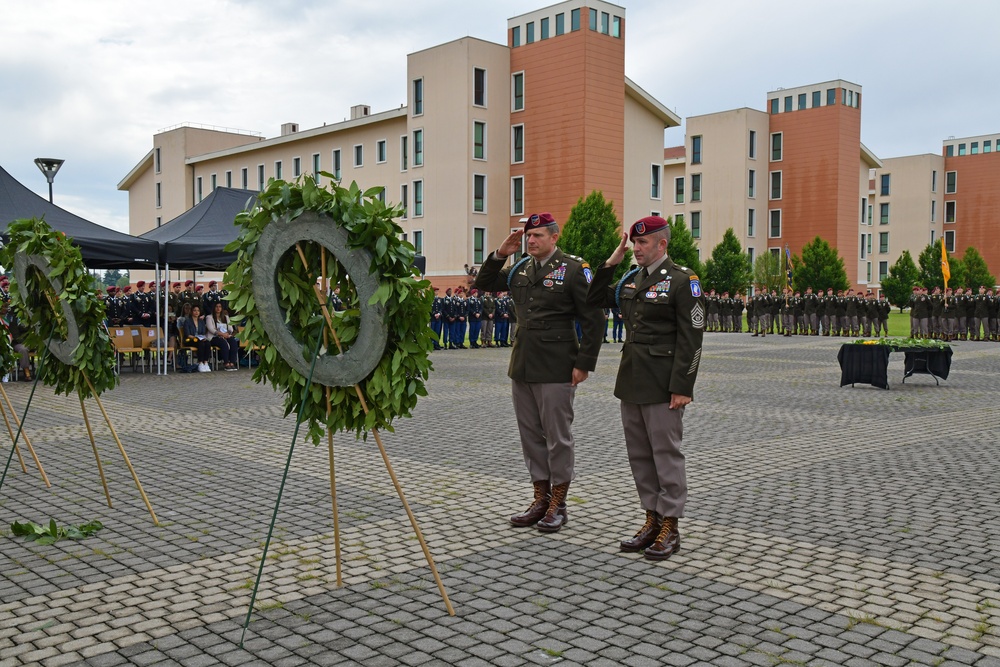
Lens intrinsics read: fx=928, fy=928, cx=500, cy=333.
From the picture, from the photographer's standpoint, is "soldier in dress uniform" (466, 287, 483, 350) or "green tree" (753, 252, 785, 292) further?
"green tree" (753, 252, 785, 292)

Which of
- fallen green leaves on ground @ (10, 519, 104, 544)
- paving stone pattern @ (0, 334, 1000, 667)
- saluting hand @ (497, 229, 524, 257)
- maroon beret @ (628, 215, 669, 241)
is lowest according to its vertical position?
paving stone pattern @ (0, 334, 1000, 667)

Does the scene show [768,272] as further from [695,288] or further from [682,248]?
[695,288]

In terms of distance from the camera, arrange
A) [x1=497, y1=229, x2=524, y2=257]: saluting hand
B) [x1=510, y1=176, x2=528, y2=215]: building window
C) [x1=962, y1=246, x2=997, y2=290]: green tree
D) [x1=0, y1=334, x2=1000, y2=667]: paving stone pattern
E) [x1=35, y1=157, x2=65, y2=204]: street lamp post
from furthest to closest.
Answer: [x1=962, y1=246, x2=997, y2=290]: green tree
[x1=510, y1=176, x2=528, y2=215]: building window
[x1=35, y1=157, x2=65, y2=204]: street lamp post
[x1=497, y1=229, x2=524, y2=257]: saluting hand
[x1=0, y1=334, x2=1000, y2=667]: paving stone pattern

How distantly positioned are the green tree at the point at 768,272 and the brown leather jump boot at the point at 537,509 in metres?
60.7

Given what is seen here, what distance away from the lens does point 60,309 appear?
295 inches

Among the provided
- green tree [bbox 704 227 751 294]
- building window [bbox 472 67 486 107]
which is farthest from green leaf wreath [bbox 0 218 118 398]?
green tree [bbox 704 227 751 294]

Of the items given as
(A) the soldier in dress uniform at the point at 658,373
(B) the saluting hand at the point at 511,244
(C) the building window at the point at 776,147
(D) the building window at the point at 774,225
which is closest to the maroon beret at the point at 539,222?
(B) the saluting hand at the point at 511,244

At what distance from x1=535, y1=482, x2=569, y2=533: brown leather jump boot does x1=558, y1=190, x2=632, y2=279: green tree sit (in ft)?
130

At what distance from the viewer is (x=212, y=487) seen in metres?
7.95

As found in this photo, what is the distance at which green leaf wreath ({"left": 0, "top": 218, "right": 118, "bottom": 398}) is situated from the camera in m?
7.28

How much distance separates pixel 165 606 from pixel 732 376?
626 inches

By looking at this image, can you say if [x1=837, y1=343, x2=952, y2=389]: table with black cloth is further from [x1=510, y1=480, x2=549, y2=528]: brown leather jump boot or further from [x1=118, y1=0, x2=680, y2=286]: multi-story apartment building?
[x1=118, y1=0, x2=680, y2=286]: multi-story apartment building

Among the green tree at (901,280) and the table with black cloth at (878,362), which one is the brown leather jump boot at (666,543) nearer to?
the table with black cloth at (878,362)

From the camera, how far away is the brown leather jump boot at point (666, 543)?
5.83 meters
